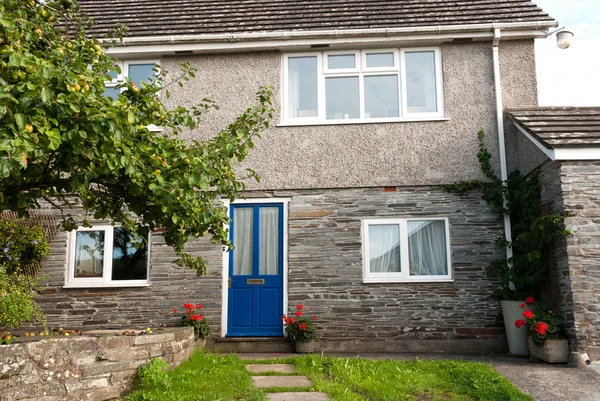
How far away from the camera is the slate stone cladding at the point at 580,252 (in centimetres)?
702

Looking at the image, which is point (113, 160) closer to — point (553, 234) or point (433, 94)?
point (553, 234)

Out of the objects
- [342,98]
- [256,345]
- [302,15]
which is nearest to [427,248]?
[342,98]

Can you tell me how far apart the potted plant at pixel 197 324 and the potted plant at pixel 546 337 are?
4.51 metres

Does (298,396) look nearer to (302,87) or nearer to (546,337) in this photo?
(546,337)

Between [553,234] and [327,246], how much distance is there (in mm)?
3258

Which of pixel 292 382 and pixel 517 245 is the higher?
pixel 517 245

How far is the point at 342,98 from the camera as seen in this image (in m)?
9.33

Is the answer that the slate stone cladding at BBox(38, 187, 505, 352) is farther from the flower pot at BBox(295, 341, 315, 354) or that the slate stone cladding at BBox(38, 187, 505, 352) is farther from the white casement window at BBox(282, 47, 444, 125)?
the white casement window at BBox(282, 47, 444, 125)

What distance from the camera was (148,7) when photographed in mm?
10773

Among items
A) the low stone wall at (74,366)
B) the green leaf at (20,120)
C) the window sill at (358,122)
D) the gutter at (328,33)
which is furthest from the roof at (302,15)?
the green leaf at (20,120)

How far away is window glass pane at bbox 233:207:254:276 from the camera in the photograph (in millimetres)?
8938

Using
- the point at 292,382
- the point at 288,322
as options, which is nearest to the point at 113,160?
the point at 292,382

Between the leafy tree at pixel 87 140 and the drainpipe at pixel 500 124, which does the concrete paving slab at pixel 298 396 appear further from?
the drainpipe at pixel 500 124

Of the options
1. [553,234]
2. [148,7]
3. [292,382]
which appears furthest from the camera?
[148,7]
